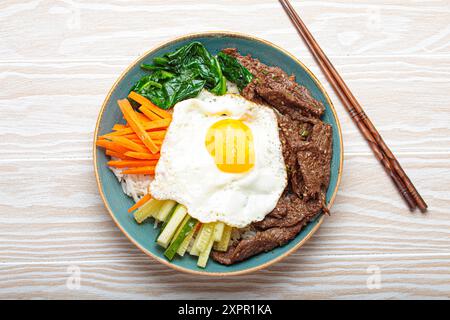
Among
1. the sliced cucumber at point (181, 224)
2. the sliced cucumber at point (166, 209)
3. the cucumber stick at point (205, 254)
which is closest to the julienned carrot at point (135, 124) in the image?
the sliced cucumber at point (166, 209)

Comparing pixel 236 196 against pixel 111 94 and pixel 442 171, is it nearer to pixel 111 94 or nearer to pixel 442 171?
pixel 111 94

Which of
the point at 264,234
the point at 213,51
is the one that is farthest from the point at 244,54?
the point at 264,234

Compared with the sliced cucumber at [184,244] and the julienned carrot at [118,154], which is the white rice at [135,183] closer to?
the julienned carrot at [118,154]

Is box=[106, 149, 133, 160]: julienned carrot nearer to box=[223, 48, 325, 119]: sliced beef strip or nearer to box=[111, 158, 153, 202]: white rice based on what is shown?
box=[111, 158, 153, 202]: white rice

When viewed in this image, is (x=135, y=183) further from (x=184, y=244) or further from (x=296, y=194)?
(x=296, y=194)

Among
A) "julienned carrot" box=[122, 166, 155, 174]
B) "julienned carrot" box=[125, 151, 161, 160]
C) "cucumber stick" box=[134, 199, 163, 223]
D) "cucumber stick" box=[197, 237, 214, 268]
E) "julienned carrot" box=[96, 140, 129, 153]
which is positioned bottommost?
"cucumber stick" box=[197, 237, 214, 268]

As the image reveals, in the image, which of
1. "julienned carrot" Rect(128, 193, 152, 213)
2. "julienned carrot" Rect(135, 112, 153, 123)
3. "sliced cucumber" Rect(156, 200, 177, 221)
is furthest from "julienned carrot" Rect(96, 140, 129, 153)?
"sliced cucumber" Rect(156, 200, 177, 221)

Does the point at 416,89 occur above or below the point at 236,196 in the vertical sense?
above
